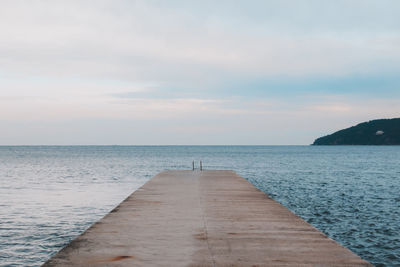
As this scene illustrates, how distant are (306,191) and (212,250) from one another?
21.8 meters

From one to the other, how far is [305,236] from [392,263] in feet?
13.0

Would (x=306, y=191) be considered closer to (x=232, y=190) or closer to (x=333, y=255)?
(x=232, y=190)

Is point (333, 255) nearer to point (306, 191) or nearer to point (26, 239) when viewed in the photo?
point (26, 239)

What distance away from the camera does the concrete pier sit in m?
6.30

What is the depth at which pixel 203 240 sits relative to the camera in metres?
7.73

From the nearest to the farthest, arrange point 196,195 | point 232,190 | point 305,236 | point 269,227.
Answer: point 305,236 → point 269,227 → point 196,195 → point 232,190

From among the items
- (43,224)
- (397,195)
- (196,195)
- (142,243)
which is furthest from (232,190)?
(397,195)

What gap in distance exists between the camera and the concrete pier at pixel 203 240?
630cm

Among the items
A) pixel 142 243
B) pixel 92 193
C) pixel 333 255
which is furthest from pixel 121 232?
pixel 92 193

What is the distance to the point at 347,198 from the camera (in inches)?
945

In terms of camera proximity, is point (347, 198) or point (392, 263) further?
point (347, 198)

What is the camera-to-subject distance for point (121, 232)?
338 inches

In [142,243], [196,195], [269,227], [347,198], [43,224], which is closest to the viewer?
[142,243]

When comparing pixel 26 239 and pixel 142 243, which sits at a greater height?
pixel 142 243
